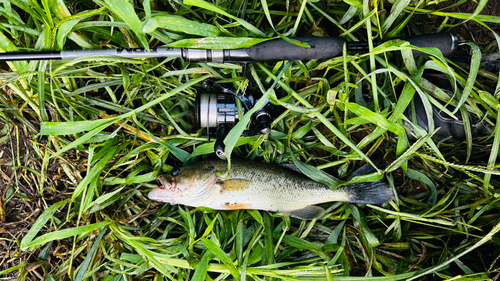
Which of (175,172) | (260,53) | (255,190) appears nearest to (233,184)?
(255,190)

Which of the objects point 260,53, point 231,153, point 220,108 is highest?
point 260,53

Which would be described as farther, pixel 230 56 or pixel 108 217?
pixel 108 217

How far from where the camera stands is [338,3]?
7.57 feet

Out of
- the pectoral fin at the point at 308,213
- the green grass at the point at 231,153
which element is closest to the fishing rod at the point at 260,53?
the green grass at the point at 231,153

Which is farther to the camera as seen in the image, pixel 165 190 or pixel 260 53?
pixel 165 190

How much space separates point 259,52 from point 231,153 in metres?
0.82

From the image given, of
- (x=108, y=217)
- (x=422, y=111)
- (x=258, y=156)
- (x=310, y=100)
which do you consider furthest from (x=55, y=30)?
(x=422, y=111)

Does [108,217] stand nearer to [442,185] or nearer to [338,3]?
[338,3]

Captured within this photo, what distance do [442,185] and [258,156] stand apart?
152cm

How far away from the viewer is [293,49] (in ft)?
6.51

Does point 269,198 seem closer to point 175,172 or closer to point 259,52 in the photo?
point 175,172

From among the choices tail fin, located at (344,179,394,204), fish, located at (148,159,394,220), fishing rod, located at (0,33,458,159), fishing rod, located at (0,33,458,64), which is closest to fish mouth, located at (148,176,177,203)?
fish, located at (148,159,394,220)

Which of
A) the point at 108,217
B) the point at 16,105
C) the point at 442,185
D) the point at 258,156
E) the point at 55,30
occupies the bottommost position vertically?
the point at 108,217

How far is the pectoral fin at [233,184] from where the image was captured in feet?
7.36
